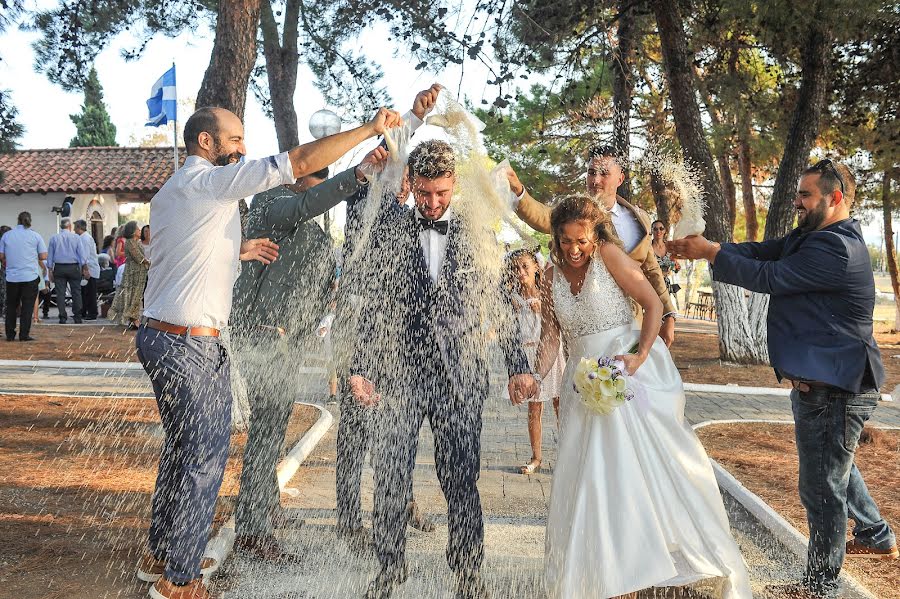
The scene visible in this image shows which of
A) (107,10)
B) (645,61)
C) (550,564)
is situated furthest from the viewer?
(645,61)

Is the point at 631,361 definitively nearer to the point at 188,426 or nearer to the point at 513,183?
the point at 513,183

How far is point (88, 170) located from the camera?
1329 inches

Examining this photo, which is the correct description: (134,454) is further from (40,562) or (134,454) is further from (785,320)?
(785,320)

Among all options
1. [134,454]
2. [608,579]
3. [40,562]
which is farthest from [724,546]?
[134,454]

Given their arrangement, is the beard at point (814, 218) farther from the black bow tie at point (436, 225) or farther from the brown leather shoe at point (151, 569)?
the brown leather shoe at point (151, 569)

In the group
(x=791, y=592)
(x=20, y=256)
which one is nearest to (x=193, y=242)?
(x=791, y=592)

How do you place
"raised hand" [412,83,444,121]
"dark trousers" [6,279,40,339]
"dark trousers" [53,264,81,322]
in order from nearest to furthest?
"raised hand" [412,83,444,121] → "dark trousers" [6,279,40,339] → "dark trousers" [53,264,81,322]

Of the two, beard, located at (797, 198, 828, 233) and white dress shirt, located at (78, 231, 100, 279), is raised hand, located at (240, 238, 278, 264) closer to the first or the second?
beard, located at (797, 198, 828, 233)

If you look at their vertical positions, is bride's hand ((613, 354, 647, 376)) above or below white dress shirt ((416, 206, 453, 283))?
below

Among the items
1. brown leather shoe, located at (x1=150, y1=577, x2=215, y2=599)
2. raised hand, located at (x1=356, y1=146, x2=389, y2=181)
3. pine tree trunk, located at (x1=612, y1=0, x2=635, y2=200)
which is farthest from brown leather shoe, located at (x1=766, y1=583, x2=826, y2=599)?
pine tree trunk, located at (x1=612, y1=0, x2=635, y2=200)

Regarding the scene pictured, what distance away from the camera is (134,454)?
7340mm

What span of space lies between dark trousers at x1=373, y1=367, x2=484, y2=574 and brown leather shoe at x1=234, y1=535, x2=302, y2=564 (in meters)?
0.82

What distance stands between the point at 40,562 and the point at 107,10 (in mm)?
8274

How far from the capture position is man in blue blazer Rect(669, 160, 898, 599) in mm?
4344
